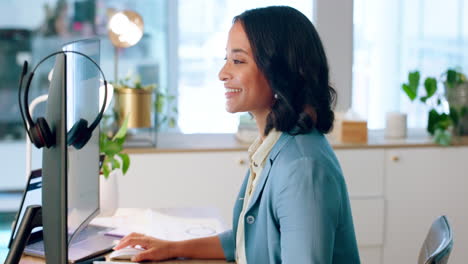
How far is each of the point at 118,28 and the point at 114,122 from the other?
0.55m

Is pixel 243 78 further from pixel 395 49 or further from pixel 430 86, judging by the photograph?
pixel 395 49

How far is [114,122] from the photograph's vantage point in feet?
12.2

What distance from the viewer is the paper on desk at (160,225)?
2.29 m

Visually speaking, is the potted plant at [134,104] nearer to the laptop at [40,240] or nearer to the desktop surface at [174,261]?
the laptop at [40,240]

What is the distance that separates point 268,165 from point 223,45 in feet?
7.79

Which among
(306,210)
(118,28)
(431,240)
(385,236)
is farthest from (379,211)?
(306,210)

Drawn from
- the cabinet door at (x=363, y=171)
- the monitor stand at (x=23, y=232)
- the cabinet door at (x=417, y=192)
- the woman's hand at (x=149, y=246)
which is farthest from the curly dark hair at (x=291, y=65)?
the cabinet door at (x=417, y=192)

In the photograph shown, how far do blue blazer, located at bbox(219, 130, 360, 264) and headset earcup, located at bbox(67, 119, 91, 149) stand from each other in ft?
1.63

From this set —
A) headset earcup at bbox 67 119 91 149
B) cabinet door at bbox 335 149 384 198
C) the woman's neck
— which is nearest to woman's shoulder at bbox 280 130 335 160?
the woman's neck

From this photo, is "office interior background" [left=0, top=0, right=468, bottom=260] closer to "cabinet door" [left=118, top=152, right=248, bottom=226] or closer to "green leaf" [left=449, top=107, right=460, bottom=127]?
"green leaf" [left=449, top=107, right=460, bottom=127]

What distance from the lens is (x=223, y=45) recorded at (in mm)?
4152

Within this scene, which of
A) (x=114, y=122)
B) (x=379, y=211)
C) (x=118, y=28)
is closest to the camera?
(x=118, y=28)

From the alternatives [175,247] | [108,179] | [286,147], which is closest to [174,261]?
[175,247]

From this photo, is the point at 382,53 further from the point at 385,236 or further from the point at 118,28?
the point at 118,28
